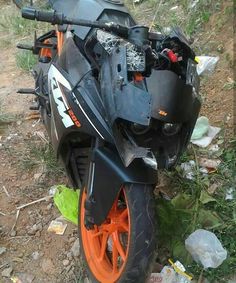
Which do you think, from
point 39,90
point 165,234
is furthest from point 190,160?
point 39,90

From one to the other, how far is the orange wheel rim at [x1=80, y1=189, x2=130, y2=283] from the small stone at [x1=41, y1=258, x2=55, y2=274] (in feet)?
0.95

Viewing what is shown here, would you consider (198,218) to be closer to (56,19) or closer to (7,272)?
(7,272)

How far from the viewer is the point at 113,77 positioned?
80.6 inches

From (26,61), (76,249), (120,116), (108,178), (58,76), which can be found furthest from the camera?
(26,61)

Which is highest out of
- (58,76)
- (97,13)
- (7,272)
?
(97,13)

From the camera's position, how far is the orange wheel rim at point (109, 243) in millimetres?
2461

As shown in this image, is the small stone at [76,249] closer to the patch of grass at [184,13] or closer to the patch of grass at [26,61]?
the patch of grass at [184,13]

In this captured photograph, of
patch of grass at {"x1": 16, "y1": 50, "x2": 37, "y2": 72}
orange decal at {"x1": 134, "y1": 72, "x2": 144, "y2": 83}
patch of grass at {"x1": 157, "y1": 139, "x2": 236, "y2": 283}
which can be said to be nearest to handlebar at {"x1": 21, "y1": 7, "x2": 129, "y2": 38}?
orange decal at {"x1": 134, "y1": 72, "x2": 144, "y2": 83}

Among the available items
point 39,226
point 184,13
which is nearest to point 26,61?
point 184,13

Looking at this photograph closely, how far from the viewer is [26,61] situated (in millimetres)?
4922

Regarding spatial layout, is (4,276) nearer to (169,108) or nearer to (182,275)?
(182,275)

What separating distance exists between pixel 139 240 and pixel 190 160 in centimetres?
117

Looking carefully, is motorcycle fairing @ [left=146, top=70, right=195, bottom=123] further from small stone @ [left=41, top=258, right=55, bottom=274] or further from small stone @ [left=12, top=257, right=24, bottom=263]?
small stone @ [left=12, top=257, right=24, bottom=263]

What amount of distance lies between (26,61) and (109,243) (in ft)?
9.13
